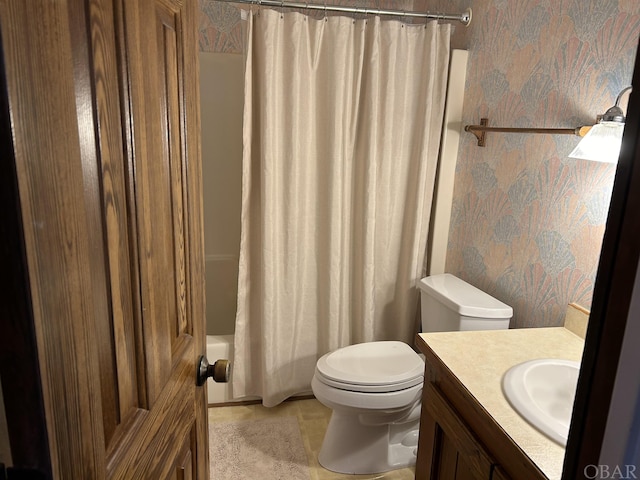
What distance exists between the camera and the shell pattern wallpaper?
142 cm

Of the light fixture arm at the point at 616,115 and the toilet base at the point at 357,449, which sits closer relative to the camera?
the light fixture arm at the point at 616,115

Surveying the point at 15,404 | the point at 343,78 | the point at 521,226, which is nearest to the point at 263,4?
the point at 343,78

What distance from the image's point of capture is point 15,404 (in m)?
0.39

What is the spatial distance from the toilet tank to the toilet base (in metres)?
0.51

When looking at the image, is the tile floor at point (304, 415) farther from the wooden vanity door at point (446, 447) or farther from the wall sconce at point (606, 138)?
the wall sconce at point (606, 138)

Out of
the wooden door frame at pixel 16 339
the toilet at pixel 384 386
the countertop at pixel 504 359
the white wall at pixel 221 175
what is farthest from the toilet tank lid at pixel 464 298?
the wooden door frame at pixel 16 339

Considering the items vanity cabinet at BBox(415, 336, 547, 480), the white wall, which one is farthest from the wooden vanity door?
the white wall

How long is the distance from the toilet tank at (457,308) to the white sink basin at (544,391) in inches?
19.6

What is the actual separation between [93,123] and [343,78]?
5.59 ft

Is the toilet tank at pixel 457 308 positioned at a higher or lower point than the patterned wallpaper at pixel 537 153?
lower

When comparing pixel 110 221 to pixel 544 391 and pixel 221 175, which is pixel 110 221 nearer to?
pixel 544 391

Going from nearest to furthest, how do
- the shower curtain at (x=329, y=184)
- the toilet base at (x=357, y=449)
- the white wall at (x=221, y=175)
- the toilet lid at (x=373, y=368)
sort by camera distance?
the toilet lid at (x=373, y=368), the toilet base at (x=357, y=449), the shower curtain at (x=329, y=184), the white wall at (x=221, y=175)

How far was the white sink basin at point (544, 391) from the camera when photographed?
100 cm

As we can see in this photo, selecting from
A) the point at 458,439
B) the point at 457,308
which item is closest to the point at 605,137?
the point at 457,308
